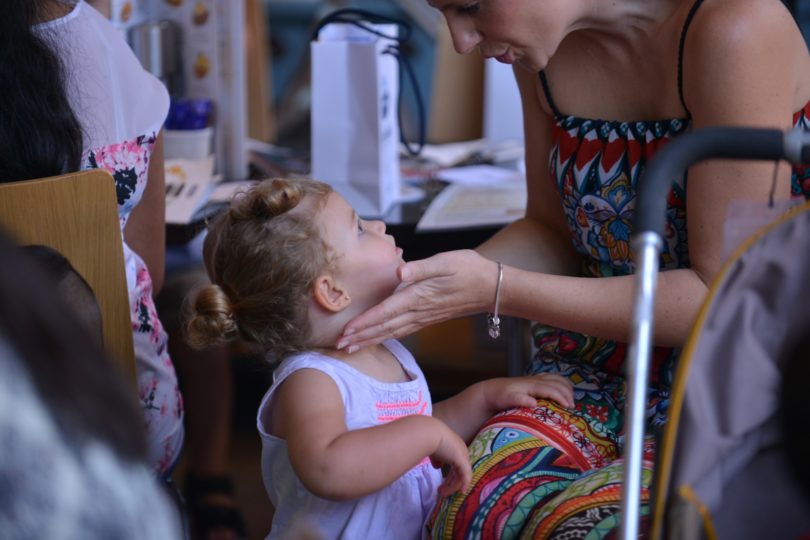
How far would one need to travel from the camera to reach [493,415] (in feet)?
5.14

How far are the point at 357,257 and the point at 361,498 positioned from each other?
0.34 metres

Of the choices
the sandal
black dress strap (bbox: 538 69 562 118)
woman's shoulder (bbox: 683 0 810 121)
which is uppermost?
woman's shoulder (bbox: 683 0 810 121)

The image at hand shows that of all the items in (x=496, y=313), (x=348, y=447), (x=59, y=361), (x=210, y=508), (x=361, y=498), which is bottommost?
(x=210, y=508)

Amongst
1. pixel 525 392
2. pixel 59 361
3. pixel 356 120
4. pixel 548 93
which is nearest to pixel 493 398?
pixel 525 392

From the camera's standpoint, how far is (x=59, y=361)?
0.68m

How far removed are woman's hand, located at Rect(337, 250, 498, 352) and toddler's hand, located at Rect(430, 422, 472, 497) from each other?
17 centimetres

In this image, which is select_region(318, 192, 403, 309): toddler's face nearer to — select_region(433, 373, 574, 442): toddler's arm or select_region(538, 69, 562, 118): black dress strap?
select_region(433, 373, 574, 442): toddler's arm

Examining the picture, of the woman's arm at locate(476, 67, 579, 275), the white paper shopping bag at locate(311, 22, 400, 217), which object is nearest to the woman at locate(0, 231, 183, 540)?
the woman's arm at locate(476, 67, 579, 275)

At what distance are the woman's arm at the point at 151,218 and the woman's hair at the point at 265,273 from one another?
36 cm

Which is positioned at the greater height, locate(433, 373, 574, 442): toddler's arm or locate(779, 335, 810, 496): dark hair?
locate(779, 335, 810, 496): dark hair

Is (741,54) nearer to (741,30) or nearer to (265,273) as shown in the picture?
(741,30)

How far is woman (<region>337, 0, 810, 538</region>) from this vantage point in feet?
4.50

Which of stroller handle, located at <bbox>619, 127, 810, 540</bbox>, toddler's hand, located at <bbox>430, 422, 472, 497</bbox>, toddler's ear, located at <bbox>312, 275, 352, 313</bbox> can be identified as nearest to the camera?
stroller handle, located at <bbox>619, 127, 810, 540</bbox>

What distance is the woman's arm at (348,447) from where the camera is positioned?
1.29m
